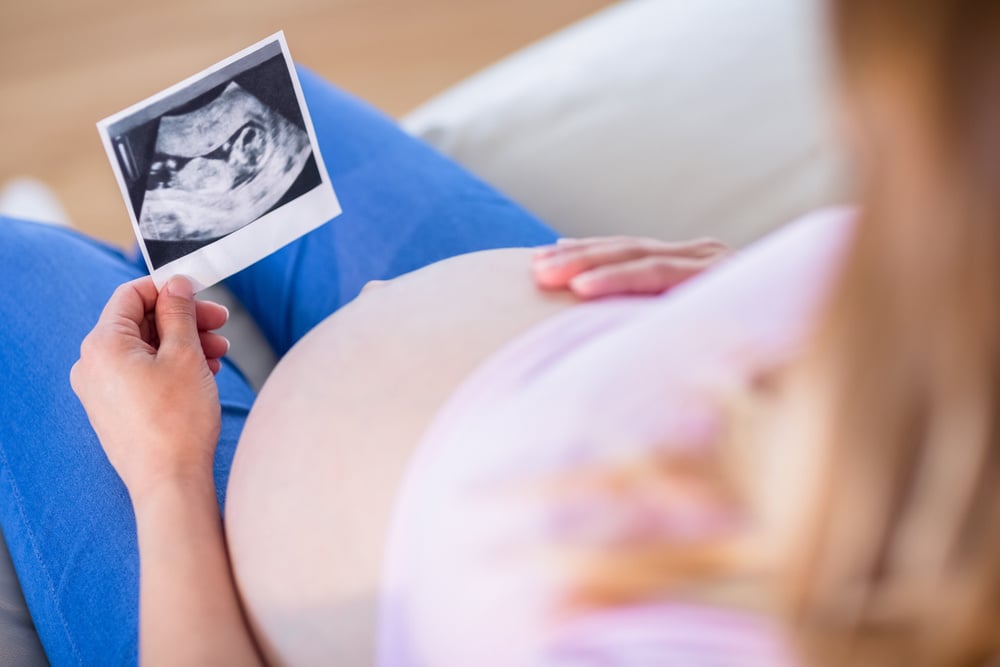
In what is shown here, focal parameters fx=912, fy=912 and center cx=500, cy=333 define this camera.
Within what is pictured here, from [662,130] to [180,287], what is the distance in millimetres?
647

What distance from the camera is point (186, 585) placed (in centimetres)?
61

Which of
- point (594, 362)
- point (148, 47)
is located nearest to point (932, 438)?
point (594, 362)

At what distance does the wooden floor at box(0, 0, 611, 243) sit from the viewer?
180 cm

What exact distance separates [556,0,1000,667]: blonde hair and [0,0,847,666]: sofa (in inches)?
27.9

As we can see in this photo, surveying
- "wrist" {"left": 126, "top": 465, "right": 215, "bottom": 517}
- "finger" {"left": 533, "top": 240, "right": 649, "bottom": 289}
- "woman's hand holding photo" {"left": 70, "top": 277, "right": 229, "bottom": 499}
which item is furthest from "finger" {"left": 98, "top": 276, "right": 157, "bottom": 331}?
"finger" {"left": 533, "top": 240, "right": 649, "bottom": 289}

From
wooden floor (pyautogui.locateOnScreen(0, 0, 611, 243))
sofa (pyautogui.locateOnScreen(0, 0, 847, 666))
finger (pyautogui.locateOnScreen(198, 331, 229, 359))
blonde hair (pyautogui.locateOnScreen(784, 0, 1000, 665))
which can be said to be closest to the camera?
blonde hair (pyautogui.locateOnScreen(784, 0, 1000, 665))

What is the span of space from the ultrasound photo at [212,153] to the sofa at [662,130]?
342 mm

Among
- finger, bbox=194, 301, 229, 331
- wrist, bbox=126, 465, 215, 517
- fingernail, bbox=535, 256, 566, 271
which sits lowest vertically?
wrist, bbox=126, 465, 215, 517

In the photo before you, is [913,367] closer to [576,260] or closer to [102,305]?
[576,260]

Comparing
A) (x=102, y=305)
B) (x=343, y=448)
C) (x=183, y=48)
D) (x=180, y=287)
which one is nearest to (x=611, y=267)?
(x=343, y=448)

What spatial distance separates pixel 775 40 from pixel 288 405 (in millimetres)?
855

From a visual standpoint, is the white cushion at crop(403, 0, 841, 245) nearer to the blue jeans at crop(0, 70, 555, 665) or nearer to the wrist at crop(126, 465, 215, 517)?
the blue jeans at crop(0, 70, 555, 665)

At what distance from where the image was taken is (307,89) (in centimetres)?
101

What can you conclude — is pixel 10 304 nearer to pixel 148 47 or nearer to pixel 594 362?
pixel 594 362
